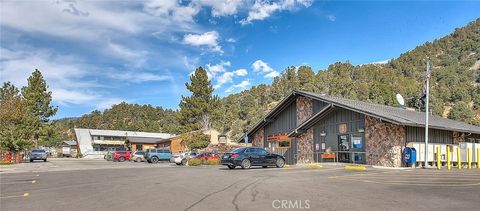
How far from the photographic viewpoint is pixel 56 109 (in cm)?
7206

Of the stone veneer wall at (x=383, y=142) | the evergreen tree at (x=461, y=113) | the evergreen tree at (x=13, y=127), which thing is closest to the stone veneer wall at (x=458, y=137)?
the stone veneer wall at (x=383, y=142)

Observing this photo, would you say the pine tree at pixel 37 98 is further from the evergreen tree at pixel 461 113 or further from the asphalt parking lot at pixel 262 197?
the evergreen tree at pixel 461 113

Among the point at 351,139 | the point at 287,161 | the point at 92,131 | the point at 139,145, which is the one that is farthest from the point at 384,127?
the point at 92,131

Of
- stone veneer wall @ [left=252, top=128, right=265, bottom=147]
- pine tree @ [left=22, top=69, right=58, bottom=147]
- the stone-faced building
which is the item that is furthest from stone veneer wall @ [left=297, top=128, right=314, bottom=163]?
pine tree @ [left=22, top=69, right=58, bottom=147]

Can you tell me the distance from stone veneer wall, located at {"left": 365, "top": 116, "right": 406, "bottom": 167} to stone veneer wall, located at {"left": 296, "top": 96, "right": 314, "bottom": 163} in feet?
21.5

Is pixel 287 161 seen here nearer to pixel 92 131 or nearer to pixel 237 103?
pixel 92 131

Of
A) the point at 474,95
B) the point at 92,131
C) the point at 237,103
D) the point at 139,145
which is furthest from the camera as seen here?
the point at 237,103

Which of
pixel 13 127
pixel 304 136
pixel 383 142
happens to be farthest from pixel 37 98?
pixel 383 142

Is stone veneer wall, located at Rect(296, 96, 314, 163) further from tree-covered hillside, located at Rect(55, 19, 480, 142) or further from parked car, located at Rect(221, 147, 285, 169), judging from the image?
tree-covered hillside, located at Rect(55, 19, 480, 142)

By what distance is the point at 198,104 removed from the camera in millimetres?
71812

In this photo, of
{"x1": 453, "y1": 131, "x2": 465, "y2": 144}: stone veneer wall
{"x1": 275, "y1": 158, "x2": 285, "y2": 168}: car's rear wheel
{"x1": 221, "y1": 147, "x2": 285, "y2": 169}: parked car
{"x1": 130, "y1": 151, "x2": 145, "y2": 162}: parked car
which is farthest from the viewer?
{"x1": 130, "y1": 151, "x2": 145, "y2": 162}: parked car

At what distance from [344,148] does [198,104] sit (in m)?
45.1

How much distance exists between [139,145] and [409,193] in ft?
248

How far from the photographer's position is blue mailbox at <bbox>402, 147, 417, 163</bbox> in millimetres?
24109
